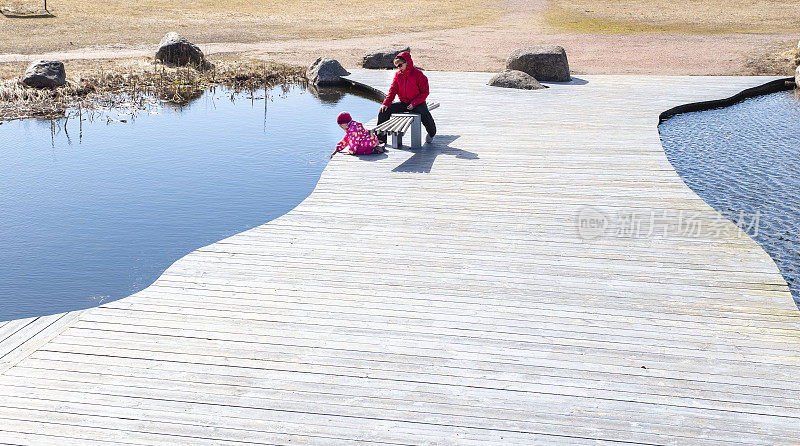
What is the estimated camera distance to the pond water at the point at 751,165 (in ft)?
27.7

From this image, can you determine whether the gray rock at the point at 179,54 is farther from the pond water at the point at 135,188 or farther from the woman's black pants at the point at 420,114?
the woman's black pants at the point at 420,114

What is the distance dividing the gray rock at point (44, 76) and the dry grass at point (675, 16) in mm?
24045

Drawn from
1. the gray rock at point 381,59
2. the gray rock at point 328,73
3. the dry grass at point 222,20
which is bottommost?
the gray rock at point 328,73

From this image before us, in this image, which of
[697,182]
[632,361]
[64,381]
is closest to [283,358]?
[64,381]

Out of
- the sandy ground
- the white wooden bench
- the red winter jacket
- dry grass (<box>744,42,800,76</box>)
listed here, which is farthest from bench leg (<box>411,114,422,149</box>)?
dry grass (<box>744,42,800,76</box>)

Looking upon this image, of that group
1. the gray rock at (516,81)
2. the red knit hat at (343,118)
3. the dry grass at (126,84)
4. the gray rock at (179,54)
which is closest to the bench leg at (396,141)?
the red knit hat at (343,118)

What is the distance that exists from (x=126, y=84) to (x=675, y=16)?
1214 inches

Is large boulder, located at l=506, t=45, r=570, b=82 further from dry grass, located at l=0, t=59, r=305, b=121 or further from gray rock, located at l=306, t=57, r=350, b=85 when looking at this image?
dry grass, located at l=0, t=59, r=305, b=121

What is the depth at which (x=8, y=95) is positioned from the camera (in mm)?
16375

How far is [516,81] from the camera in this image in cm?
1664

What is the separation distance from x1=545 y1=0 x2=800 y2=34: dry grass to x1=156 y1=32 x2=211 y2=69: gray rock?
19.5 metres

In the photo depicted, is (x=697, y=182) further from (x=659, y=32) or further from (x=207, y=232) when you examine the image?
(x=659, y=32)

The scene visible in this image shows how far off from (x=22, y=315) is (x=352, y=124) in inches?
219

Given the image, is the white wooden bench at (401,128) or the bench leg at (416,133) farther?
the bench leg at (416,133)
